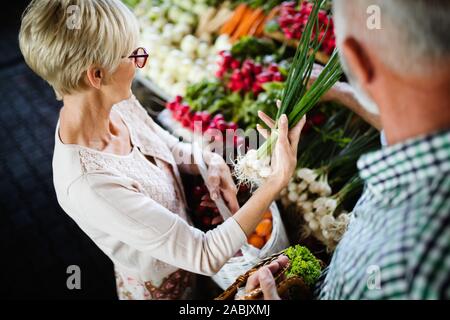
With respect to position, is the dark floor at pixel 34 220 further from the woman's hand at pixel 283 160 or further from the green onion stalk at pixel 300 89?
the woman's hand at pixel 283 160

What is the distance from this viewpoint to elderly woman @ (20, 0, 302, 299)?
1.20 m

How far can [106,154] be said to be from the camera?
4.49 ft

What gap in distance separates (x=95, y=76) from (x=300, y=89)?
693mm

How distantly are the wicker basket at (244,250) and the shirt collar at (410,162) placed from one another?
78cm

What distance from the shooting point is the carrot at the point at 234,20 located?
2863mm

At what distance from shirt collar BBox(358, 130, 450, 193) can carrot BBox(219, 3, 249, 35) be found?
7.33 feet

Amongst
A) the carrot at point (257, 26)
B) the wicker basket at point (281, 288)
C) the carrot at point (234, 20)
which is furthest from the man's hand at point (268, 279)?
the carrot at point (234, 20)

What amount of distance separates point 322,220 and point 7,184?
241 centimetres

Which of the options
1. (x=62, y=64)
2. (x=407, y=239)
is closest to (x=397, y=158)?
(x=407, y=239)

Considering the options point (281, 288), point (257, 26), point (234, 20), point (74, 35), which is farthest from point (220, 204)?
point (234, 20)

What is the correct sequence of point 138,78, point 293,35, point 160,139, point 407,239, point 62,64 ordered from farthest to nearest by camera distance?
point 138,78 → point 293,35 → point 160,139 → point 62,64 → point 407,239

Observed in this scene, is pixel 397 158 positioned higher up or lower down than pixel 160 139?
higher up
